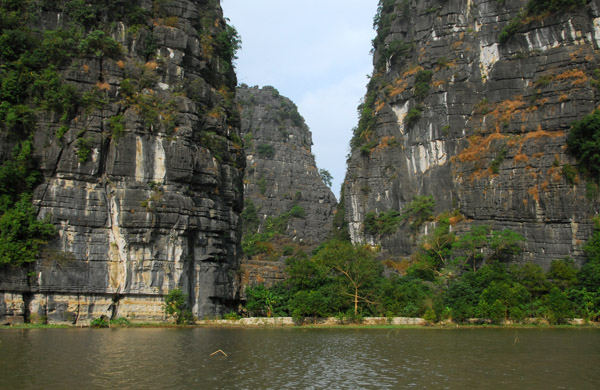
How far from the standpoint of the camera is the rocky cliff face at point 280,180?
91438 millimetres

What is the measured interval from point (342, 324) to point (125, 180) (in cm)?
1804

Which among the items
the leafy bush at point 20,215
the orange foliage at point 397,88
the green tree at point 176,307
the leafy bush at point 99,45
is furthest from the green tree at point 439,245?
the leafy bush at point 20,215

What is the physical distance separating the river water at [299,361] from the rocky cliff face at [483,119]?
1846 cm

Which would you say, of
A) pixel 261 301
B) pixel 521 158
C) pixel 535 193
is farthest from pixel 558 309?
pixel 261 301

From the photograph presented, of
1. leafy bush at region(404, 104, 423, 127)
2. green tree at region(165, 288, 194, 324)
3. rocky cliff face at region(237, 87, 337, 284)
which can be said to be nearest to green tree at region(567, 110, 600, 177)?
leafy bush at region(404, 104, 423, 127)

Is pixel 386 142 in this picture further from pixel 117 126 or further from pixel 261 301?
pixel 117 126

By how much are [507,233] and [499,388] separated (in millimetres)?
33104

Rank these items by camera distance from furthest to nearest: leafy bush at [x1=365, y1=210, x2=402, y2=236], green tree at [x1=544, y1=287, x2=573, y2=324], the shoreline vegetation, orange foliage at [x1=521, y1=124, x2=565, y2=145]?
leafy bush at [x1=365, y1=210, x2=402, y2=236] < orange foliage at [x1=521, y1=124, x2=565, y2=145] < green tree at [x1=544, y1=287, x2=573, y2=324] < the shoreline vegetation

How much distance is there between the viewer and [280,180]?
9856cm

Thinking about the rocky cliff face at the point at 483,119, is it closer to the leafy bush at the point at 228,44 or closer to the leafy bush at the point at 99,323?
the leafy bush at the point at 228,44

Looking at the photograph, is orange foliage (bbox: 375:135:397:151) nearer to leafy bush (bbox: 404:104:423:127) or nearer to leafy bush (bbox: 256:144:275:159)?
leafy bush (bbox: 404:104:423:127)

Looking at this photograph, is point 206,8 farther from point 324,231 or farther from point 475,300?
point 324,231

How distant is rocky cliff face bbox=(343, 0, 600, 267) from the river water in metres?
18.5

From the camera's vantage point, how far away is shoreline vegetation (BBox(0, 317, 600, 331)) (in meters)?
36.4
